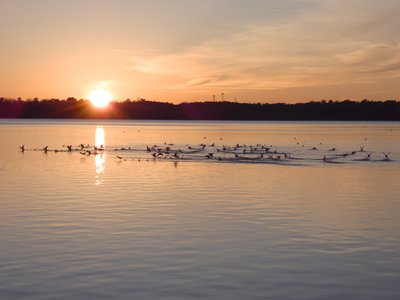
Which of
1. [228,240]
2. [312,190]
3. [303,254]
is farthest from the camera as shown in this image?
[312,190]

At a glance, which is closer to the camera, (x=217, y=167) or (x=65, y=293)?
(x=65, y=293)

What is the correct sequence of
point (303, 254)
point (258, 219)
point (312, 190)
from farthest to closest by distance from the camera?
point (312, 190) → point (258, 219) → point (303, 254)

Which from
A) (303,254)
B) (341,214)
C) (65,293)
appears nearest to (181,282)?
(65,293)

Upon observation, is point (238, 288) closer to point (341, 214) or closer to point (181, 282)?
point (181, 282)

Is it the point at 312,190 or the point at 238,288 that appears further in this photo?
the point at 312,190

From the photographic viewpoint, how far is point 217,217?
64.5 ft

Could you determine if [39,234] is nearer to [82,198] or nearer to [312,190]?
[82,198]

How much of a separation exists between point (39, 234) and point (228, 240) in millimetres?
5814

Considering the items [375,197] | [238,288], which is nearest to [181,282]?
[238,288]

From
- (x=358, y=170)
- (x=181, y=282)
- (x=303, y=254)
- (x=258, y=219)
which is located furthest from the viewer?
(x=358, y=170)

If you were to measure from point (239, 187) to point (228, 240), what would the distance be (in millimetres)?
12316

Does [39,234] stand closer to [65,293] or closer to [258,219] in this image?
[65,293]

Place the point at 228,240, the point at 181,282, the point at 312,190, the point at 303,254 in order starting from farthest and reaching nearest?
the point at 312,190, the point at 228,240, the point at 303,254, the point at 181,282

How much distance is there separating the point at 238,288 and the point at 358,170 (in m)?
28.0
